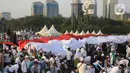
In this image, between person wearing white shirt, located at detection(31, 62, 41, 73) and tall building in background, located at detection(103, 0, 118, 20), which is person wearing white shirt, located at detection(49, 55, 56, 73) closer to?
person wearing white shirt, located at detection(31, 62, 41, 73)

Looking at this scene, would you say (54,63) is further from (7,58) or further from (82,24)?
(82,24)

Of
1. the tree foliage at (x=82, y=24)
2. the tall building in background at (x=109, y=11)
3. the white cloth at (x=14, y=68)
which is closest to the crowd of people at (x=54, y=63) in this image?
the white cloth at (x=14, y=68)

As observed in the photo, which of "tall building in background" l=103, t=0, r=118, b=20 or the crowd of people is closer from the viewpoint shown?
the crowd of people

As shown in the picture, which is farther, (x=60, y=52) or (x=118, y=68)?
(x=60, y=52)

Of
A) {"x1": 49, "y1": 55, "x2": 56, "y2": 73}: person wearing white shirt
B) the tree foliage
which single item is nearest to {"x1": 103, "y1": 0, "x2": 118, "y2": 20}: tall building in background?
the tree foliage

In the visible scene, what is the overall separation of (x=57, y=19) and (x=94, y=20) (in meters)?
26.7

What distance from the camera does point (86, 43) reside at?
21.9 m

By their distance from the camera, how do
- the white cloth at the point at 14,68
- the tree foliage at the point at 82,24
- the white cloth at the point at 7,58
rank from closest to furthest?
the white cloth at the point at 14,68
the white cloth at the point at 7,58
the tree foliage at the point at 82,24

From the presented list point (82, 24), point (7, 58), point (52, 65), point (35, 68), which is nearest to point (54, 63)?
point (52, 65)

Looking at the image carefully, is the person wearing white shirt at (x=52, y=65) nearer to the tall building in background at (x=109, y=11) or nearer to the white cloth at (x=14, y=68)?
the white cloth at (x=14, y=68)

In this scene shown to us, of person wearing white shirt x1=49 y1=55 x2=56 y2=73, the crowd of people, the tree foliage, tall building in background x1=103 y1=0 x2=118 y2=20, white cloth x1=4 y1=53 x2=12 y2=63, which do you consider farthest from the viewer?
tall building in background x1=103 y1=0 x2=118 y2=20

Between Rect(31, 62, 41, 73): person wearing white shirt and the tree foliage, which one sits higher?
Rect(31, 62, 41, 73): person wearing white shirt

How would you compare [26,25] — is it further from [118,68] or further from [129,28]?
[118,68]

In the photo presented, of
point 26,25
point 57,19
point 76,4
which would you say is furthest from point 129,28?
point 76,4
